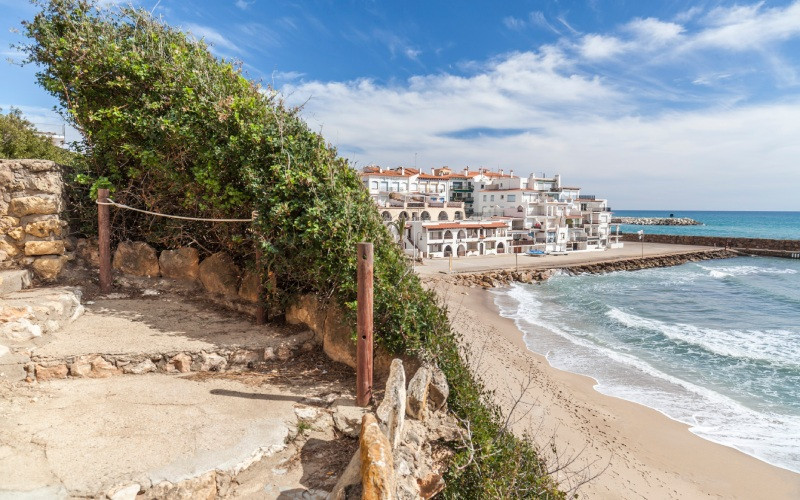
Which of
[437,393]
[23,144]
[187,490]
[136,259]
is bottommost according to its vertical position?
[187,490]

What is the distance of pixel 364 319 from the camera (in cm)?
563

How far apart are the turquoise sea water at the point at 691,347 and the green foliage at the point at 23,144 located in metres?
22.5

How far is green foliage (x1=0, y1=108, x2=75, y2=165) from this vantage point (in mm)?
17484

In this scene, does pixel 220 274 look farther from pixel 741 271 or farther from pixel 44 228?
pixel 741 271

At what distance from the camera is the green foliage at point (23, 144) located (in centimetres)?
1748

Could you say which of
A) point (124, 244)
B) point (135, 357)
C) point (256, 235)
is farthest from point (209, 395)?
point (124, 244)

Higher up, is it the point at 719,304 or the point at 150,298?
the point at 150,298

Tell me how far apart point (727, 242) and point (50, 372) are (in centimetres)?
8914

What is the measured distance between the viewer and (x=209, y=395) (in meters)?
5.81

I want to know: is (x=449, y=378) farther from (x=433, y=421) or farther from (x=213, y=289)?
(x=213, y=289)

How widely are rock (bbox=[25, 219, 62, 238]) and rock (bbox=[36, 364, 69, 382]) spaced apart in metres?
3.76

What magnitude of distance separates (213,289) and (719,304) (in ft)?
108

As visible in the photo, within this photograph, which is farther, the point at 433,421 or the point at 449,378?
the point at 449,378

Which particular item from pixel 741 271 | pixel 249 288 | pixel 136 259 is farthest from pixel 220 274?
pixel 741 271
